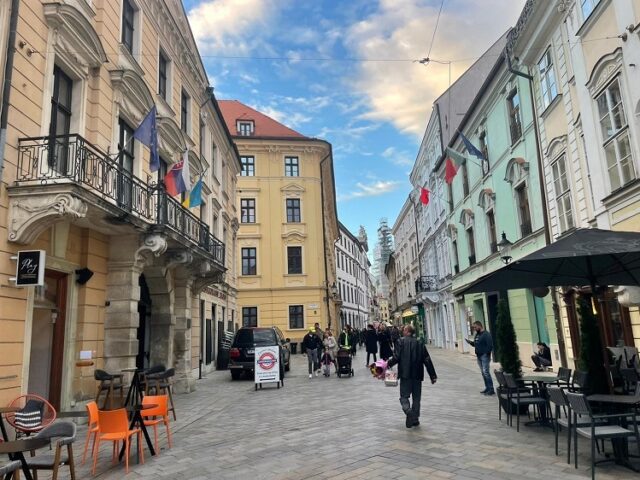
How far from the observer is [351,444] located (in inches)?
275

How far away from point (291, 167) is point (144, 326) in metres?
23.7

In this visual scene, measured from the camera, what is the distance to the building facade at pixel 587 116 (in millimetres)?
10078

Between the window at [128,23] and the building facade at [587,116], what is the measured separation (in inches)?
446

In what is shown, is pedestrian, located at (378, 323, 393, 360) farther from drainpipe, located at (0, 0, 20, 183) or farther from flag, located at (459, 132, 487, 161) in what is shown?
drainpipe, located at (0, 0, 20, 183)

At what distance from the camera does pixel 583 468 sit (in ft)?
18.1

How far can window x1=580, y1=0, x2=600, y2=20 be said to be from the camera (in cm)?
1123

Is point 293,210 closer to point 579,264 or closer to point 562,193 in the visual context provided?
point 562,193

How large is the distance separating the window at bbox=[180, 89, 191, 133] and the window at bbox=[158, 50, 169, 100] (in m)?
1.46

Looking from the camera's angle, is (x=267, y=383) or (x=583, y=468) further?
(x=267, y=383)

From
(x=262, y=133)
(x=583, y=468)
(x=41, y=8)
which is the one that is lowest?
(x=583, y=468)

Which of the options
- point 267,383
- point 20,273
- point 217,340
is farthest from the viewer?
point 217,340

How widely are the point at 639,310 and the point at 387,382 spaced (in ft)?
20.9

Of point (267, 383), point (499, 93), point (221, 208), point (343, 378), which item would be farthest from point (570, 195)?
point (221, 208)

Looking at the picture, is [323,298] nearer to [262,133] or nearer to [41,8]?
[262,133]
